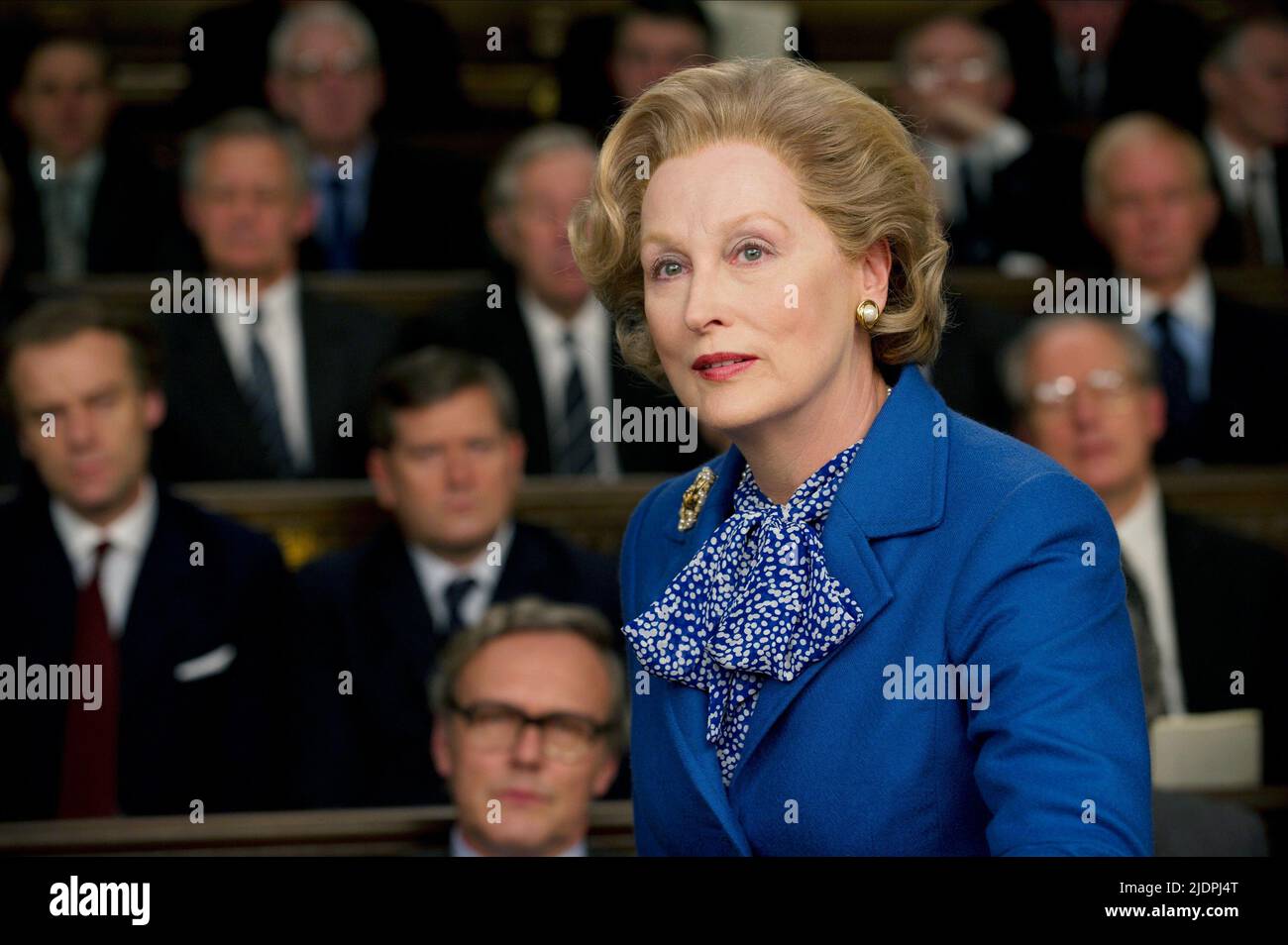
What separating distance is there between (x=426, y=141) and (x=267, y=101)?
0.44m

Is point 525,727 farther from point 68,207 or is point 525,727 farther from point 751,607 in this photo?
point 68,207

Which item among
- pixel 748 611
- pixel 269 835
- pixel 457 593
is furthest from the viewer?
pixel 457 593

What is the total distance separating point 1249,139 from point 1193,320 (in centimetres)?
79

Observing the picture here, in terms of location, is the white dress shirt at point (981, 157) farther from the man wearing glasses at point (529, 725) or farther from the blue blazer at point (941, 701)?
the blue blazer at point (941, 701)

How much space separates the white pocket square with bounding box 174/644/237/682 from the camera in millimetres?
2725

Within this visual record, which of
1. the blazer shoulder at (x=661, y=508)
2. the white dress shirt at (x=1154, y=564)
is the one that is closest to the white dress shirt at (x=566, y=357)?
the white dress shirt at (x=1154, y=564)

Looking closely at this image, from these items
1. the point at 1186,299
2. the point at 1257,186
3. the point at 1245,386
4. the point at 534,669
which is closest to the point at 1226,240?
the point at 1257,186

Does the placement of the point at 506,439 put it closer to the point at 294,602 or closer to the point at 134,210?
the point at 294,602

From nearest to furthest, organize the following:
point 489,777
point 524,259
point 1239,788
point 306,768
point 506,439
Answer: point 489,777
point 1239,788
point 306,768
point 506,439
point 524,259

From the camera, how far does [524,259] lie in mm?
3510

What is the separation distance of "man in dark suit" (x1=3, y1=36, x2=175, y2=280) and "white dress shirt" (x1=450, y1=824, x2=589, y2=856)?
2213 mm

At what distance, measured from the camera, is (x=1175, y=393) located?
3.41m

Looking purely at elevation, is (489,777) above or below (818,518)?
below

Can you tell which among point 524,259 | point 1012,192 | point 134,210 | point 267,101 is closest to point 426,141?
point 267,101
